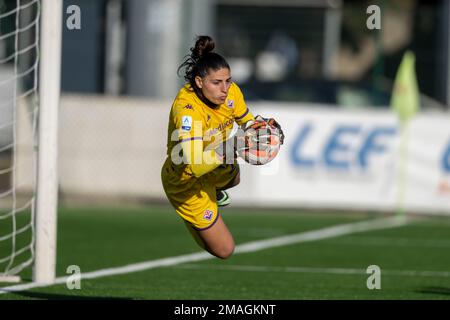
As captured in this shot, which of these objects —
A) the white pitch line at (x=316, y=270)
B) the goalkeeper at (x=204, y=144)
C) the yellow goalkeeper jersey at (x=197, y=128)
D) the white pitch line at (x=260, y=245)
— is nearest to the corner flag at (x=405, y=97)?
the white pitch line at (x=260, y=245)

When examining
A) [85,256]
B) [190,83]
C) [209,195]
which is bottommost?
[85,256]

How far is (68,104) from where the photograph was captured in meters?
21.5

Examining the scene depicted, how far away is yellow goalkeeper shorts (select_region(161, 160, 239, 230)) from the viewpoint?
396 inches

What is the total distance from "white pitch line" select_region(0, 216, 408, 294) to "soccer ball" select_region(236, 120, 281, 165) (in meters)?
2.96

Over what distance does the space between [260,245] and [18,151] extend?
265 inches

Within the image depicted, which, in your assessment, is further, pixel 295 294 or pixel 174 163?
pixel 295 294

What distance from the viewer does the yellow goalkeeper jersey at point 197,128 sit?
30.3 feet

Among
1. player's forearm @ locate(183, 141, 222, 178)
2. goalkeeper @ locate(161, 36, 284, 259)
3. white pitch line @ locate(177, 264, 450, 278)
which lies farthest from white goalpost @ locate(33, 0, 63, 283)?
player's forearm @ locate(183, 141, 222, 178)

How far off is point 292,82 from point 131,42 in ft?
11.7

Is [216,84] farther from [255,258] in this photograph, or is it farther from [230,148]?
[255,258]
